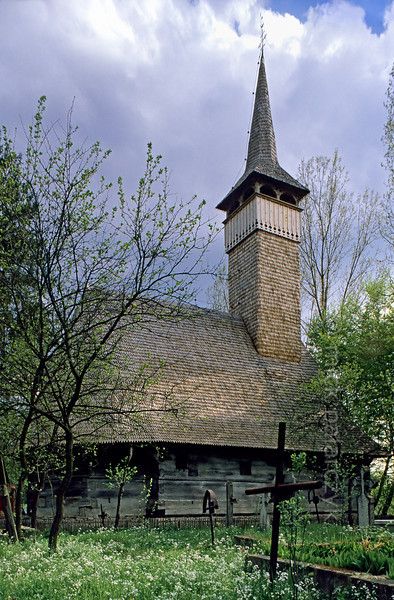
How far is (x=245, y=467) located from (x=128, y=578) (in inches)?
410

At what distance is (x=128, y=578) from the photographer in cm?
632

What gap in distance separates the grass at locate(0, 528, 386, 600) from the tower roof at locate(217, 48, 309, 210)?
16623 mm

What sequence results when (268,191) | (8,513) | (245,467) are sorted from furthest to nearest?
(268,191)
(245,467)
(8,513)

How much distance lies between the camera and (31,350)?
27.8ft

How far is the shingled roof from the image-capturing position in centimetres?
1532

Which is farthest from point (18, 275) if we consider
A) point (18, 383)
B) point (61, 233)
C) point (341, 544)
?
point (341, 544)

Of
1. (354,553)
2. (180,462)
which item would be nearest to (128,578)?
(354,553)

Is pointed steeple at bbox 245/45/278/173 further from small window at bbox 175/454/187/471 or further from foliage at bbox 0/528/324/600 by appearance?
foliage at bbox 0/528/324/600

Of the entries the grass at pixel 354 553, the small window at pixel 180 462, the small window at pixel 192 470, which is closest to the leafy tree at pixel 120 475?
the small window at pixel 180 462

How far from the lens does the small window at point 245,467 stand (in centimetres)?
1625

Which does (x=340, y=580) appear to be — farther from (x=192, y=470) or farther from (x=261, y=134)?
(x=261, y=134)

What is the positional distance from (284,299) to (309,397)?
13.6 ft

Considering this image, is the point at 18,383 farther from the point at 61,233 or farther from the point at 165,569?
the point at 165,569

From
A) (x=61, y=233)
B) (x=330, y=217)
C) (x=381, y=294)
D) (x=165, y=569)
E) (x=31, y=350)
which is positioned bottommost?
(x=165, y=569)
